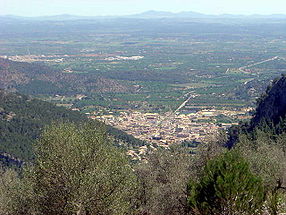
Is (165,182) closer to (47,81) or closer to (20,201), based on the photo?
(20,201)

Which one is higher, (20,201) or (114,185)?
(114,185)

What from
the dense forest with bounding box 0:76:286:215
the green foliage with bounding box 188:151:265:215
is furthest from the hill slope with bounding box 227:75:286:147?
the green foliage with bounding box 188:151:265:215

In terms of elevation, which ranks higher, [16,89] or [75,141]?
[75,141]

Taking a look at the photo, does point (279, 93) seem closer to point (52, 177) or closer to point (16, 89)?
point (52, 177)

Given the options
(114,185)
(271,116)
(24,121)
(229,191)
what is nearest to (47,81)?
(24,121)

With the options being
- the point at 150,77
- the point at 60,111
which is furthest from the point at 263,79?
the point at 60,111

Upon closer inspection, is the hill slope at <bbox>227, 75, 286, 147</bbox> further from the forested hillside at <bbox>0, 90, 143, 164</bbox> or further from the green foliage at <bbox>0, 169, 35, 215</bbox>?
the green foliage at <bbox>0, 169, 35, 215</bbox>
